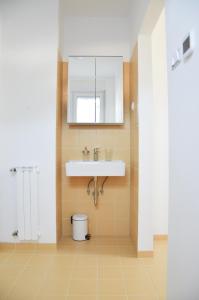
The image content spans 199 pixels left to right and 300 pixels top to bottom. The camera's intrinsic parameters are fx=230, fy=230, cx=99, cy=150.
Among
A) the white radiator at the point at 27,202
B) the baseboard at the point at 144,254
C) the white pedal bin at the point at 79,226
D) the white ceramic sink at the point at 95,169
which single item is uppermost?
the white ceramic sink at the point at 95,169

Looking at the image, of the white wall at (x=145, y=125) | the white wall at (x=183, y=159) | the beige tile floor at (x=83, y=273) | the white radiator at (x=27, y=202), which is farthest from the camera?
the white radiator at (x=27, y=202)

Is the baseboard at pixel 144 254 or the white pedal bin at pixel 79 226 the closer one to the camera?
the baseboard at pixel 144 254

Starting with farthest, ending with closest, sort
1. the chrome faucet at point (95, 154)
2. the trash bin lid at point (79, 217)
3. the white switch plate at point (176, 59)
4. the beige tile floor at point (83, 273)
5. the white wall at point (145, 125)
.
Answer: the chrome faucet at point (95, 154) < the trash bin lid at point (79, 217) < the white wall at point (145, 125) < the beige tile floor at point (83, 273) < the white switch plate at point (176, 59)

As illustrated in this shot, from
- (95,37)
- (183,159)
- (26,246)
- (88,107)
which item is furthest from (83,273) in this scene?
(95,37)

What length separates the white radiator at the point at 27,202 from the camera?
99.3 inches

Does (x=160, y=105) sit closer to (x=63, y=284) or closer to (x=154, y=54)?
(x=154, y=54)

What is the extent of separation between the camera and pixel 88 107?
287 centimetres

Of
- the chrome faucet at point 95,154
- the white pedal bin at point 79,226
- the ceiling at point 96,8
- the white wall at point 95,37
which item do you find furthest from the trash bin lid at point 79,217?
the ceiling at point 96,8

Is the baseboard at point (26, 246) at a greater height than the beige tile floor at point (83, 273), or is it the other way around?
the baseboard at point (26, 246)

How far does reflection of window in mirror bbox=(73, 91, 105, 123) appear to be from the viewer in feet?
9.39

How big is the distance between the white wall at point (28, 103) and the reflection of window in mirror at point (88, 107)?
1.20ft

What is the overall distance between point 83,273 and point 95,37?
109 inches

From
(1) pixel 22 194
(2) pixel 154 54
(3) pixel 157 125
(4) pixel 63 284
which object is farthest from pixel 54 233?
(2) pixel 154 54

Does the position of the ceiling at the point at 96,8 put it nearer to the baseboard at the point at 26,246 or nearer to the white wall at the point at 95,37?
the white wall at the point at 95,37
